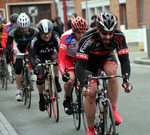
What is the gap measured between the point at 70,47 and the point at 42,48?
125 cm

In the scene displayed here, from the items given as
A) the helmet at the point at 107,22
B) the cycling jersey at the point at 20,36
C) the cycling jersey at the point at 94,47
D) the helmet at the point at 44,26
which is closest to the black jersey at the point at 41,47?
the helmet at the point at 44,26

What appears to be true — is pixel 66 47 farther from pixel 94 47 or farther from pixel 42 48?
pixel 94 47

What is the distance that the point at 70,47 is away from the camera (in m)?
7.55

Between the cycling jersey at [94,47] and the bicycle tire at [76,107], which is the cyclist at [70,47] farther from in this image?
the cycling jersey at [94,47]

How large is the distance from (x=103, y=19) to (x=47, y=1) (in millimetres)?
53819

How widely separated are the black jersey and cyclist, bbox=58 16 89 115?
41.5 inches

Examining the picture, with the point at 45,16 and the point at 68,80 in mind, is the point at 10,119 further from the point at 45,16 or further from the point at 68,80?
the point at 45,16

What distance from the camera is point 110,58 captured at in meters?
6.17

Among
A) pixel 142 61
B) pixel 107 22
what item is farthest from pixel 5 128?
pixel 142 61

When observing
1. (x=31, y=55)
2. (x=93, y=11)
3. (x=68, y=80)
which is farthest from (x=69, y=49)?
(x=93, y=11)

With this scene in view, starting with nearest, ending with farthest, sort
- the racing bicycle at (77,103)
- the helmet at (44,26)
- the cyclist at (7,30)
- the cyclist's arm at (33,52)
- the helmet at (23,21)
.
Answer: the racing bicycle at (77,103) < the helmet at (44,26) < the cyclist's arm at (33,52) < the helmet at (23,21) < the cyclist at (7,30)

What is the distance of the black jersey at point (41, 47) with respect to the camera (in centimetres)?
848

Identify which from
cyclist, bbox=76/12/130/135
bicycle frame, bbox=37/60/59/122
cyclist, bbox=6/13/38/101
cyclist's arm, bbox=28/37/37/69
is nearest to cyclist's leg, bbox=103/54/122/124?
cyclist, bbox=76/12/130/135

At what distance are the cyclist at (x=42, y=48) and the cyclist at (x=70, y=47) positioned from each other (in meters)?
0.88
